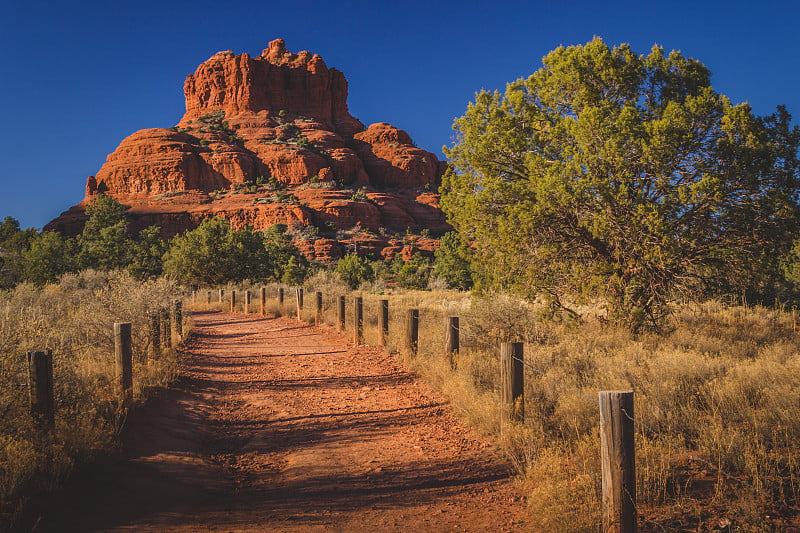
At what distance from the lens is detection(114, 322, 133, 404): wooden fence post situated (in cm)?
617

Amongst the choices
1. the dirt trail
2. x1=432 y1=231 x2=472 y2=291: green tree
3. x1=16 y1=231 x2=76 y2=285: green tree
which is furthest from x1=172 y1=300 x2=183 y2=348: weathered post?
x1=432 y1=231 x2=472 y2=291: green tree

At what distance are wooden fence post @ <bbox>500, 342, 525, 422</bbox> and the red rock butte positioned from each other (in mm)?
72540

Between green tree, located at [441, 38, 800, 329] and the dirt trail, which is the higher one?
green tree, located at [441, 38, 800, 329]

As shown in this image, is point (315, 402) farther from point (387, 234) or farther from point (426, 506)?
point (387, 234)

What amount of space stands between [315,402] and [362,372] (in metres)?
1.89

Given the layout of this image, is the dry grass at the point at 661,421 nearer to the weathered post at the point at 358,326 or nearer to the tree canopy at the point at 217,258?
the weathered post at the point at 358,326

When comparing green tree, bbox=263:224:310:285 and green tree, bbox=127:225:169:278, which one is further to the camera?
green tree, bbox=127:225:169:278

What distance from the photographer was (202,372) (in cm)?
931

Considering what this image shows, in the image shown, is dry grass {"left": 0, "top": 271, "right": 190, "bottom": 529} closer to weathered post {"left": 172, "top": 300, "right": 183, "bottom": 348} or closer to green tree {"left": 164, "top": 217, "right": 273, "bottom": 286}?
weathered post {"left": 172, "top": 300, "right": 183, "bottom": 348}

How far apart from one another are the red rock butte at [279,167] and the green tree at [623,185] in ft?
221

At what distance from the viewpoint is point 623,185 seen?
30.1 ft

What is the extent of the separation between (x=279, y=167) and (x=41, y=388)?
112 meters

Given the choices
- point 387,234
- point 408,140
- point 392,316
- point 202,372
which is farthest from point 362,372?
point 408,140

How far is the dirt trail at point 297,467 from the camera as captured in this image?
3889mm
